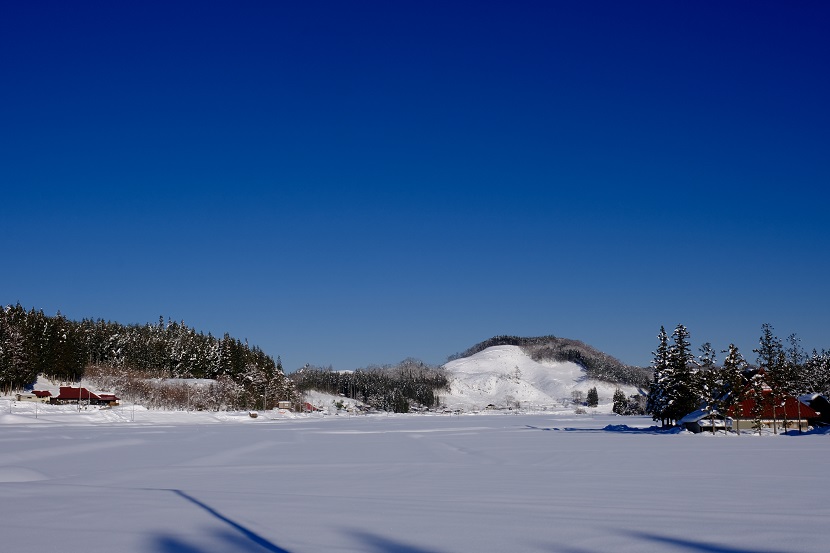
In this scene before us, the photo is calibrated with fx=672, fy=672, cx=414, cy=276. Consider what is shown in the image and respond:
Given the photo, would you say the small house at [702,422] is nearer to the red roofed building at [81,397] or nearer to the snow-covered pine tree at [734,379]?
the snow-covered pine tree at [734,379]

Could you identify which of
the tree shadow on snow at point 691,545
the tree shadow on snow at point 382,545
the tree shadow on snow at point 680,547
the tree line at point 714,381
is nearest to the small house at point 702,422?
the tree line at point 714,381

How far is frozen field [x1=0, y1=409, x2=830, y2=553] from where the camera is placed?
35.1 feet

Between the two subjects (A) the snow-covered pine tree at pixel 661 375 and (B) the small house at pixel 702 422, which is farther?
(A) the snow-covered pine tree at pixel 661 375

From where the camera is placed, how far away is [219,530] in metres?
11.6

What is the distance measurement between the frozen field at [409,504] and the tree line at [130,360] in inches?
3200

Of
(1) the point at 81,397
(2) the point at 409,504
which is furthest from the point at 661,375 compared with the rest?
(1) the point at 81,397

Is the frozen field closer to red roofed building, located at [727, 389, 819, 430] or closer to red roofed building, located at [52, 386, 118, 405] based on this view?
red roofed building, located at [727, 389, 819, 430]

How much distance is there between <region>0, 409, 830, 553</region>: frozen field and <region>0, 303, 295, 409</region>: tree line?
81281 millimetres

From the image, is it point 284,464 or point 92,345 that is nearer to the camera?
point 284,464

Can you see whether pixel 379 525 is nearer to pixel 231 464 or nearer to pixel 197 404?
pixel 231 464

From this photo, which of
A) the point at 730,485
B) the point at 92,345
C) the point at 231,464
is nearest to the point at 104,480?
the point at 231,464

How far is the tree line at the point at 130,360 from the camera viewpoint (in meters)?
98.1

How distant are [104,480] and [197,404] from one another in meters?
94.5

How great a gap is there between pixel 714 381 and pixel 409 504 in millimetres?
54431
